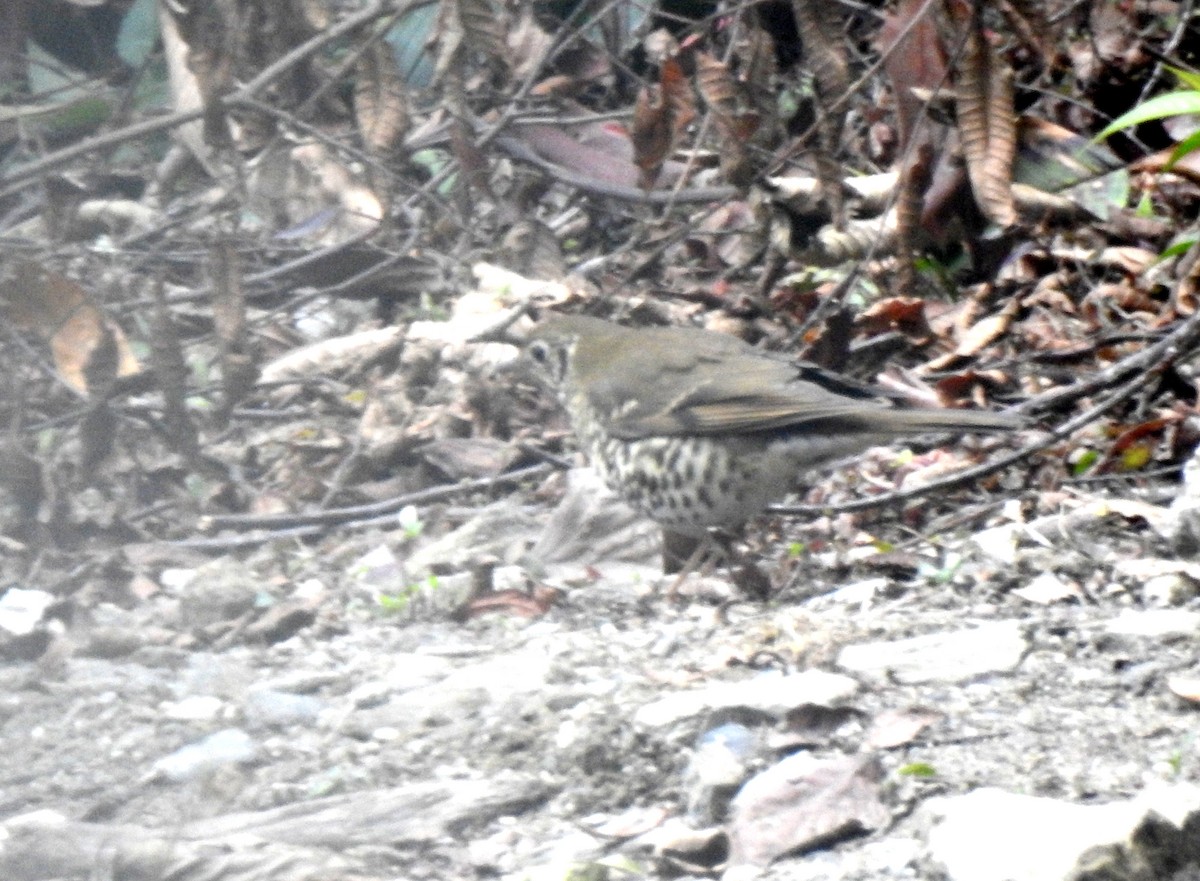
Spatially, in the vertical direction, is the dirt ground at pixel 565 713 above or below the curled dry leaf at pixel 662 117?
below

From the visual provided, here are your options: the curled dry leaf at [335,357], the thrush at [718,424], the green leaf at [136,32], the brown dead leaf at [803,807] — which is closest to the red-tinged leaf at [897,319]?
the thrush at [718,424]

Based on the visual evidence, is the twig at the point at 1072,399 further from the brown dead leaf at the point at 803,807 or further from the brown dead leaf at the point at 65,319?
the brown dead leaf at the point at 65,319

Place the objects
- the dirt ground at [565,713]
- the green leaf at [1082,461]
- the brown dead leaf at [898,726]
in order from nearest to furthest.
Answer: the dirt ground at [565,713] < the brown dead leaf at [898,726] < the green leaf at [1082,461]

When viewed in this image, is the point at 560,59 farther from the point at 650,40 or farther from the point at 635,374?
the point at 635,374

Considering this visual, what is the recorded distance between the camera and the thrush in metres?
4.52

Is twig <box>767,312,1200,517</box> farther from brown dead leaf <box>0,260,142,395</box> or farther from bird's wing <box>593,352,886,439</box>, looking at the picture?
brown dead leaf <box>0,260,142,395</box>

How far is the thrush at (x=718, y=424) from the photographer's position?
4520 mm

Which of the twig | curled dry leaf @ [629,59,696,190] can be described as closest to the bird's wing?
the twig

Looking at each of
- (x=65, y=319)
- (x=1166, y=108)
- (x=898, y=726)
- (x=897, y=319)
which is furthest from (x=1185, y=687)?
(x=65, y=319)

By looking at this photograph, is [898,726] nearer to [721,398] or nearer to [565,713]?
[565,713]

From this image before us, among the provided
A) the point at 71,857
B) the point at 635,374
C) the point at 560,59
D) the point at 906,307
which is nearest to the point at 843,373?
the point at 906,307

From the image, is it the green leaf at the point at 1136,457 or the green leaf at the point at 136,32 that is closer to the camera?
the green leaf at the point at 1136,457

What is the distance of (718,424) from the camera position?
4676mm

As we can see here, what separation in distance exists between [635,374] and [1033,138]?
164 centimetres
